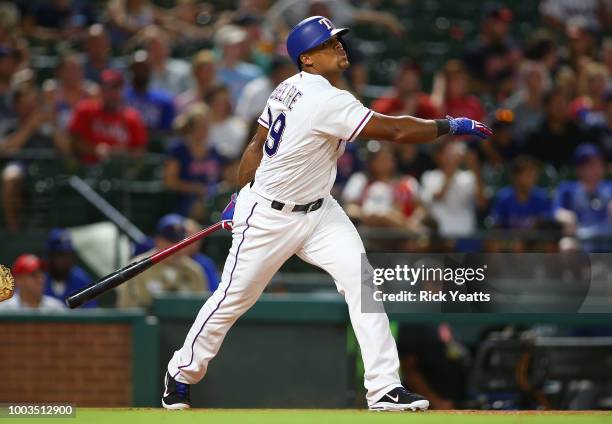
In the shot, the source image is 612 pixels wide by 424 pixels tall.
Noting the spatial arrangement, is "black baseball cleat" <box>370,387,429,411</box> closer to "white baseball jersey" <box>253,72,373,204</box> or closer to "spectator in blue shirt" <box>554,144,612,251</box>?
"white baseball jersey" <box>253,72,373,204</box>

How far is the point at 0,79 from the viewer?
10703 millimetres

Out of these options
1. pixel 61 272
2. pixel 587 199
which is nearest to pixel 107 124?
pixel 61 272

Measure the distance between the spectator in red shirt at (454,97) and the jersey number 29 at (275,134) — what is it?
215 inches

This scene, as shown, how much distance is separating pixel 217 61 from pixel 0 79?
2085 millimetres

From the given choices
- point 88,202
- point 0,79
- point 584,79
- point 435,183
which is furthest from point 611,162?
point 0,79

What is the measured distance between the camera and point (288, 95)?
223 inches

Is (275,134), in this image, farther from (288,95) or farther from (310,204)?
(310,204)

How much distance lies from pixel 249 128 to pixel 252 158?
124 inches

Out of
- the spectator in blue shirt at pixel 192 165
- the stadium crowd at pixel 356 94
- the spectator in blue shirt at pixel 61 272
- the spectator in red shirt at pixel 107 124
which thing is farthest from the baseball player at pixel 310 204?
the spectator in red shirt at pixel 107 124

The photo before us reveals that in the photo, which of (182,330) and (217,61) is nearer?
(182,330)

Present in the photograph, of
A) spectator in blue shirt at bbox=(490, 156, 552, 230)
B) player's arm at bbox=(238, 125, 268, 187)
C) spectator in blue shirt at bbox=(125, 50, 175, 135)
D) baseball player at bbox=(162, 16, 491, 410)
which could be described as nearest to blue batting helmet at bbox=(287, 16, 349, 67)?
baseball player at bbox=(162, 16, 491, 410)

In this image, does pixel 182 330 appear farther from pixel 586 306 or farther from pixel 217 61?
pixel 217 61

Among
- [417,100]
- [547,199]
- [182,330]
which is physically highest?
[417,100]

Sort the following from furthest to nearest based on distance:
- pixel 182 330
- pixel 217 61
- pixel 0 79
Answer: pixel 217 61
pixel 0 79
pixel 182 330
